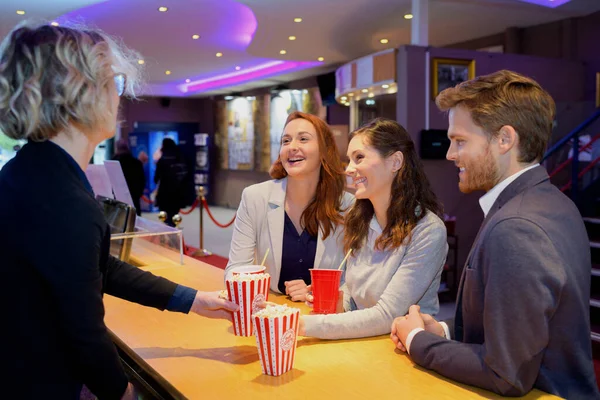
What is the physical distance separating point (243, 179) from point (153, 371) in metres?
14.4

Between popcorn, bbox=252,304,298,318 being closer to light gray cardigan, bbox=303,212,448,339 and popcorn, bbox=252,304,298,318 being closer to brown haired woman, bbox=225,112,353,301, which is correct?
light gray cardigan, bbox=303,212,448,339

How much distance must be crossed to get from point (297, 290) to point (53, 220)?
133 cm

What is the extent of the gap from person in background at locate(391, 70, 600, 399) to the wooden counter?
0.26 ft

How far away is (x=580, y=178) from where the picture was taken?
6.35 metres

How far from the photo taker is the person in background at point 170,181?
30.7 feet

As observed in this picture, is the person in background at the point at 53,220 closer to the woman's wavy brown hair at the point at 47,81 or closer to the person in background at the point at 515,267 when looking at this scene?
the woman's wavy brown hair at the point at 47,81

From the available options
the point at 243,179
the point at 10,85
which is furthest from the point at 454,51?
the point at 243,179

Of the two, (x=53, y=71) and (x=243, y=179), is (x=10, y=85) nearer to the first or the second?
(x=53, y=71)

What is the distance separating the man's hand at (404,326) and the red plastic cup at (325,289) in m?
0.27

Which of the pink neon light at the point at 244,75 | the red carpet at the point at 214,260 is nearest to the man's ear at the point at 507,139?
the red carpet at the point at 214,260

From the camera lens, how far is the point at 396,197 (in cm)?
209

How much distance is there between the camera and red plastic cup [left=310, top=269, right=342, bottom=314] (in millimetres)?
1884

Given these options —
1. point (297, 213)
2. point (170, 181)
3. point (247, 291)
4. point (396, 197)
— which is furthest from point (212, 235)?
point (247, 291)

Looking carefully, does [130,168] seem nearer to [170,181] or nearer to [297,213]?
[170,181]
